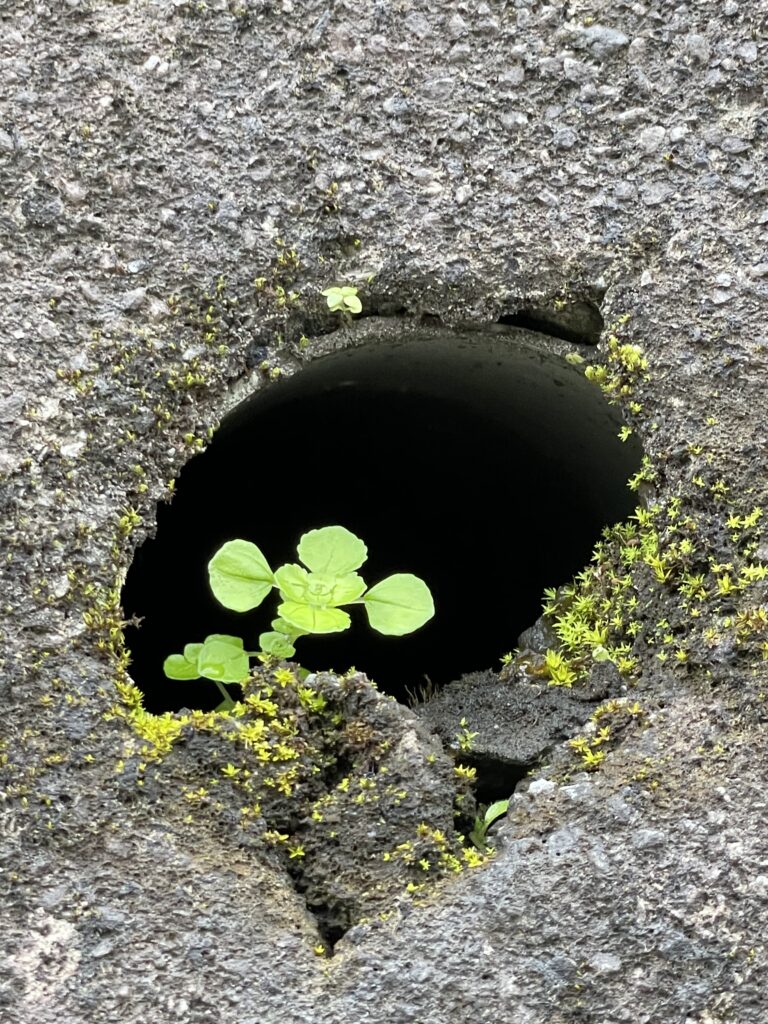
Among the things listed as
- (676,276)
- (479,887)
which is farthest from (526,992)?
(676,276)

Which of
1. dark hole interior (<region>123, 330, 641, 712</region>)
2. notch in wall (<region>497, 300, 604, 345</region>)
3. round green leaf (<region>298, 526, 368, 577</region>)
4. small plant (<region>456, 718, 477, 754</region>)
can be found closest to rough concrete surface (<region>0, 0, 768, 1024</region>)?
notch in wall (<region>497, 300, 604, 345</region>)

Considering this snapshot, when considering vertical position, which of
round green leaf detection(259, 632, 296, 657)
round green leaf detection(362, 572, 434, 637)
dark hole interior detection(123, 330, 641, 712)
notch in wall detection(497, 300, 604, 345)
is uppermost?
notch in wall detection(497, 300, 604, 345)

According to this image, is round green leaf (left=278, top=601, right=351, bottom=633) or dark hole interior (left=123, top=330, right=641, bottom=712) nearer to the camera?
round green leaf (left=278, top=601, right=351, bottom=633)

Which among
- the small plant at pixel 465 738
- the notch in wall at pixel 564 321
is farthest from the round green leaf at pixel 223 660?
the notch in wall at pixel 564 321

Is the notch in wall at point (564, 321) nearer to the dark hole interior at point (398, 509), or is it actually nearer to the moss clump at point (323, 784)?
the dark hole interior at point (398, 509)

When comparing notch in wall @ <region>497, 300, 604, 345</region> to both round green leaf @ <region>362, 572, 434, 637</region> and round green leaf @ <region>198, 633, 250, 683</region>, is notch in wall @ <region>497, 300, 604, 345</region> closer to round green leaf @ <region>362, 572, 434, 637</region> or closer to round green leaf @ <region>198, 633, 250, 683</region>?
round green leaf @ <region>362, 572, 434, 637</region>

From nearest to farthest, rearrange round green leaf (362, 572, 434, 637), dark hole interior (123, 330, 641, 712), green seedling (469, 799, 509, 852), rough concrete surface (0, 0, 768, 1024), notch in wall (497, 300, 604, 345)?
1. rough concrete surface (0, 0, 768, 1024)
2. green seedling (469, 799, 509, 852)
3. round green leaf (362, 572, 434, 637)
4. notch in wall (497, 300, 604, 345)
5. dark hole interior (123, 330, 641, 712)

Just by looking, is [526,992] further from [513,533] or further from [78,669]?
[513,533]
